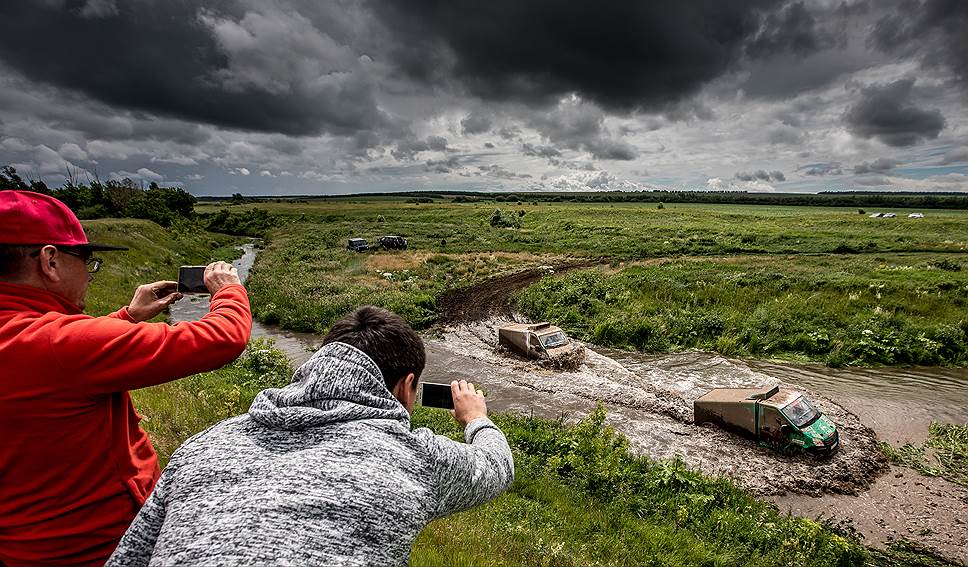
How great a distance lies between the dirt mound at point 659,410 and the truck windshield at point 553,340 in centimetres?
100

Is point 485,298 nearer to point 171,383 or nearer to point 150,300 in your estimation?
point 171,383

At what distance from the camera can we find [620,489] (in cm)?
922

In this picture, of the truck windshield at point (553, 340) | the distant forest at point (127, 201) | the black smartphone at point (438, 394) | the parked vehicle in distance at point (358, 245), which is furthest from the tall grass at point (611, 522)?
the distant forest at point (127, 201)

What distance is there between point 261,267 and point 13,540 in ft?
142

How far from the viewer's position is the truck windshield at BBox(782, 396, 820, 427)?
38.4 feet

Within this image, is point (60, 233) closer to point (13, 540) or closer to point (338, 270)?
point (13, 540)

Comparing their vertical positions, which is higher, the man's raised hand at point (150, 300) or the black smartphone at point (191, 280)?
the black smartphone at point (191, 280)

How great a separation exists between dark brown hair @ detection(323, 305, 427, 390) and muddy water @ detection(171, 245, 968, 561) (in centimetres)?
1178

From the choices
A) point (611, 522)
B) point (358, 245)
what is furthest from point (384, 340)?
point (358, 245)

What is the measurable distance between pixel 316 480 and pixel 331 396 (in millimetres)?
335

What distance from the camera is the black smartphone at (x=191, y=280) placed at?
3.07 m

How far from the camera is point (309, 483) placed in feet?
5.13

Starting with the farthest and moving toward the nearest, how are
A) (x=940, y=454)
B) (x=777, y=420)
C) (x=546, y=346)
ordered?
(x=546, y=346) → (x=940, y=454) → (x=777, y=420)

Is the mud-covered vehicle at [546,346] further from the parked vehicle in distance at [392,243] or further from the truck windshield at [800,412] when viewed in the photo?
the parked vehicle in distance at [392,243]
